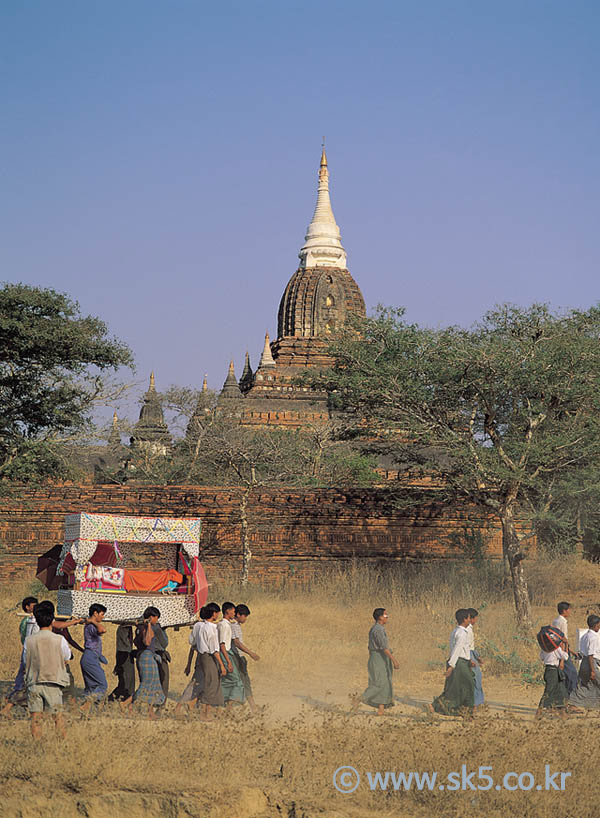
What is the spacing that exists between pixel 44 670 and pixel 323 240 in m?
37.9

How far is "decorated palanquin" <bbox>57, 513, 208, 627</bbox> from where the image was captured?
11.9 m

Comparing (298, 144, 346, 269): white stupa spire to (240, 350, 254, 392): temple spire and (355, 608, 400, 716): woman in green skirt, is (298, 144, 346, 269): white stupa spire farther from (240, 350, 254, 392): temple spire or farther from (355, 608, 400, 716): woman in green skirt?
(355, 608, 400, 716): woman in green skirt

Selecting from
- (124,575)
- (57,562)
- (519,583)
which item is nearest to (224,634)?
(124,575)

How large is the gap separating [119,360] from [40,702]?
27.0ft

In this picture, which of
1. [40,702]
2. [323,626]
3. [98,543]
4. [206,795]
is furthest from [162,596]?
[206,795]

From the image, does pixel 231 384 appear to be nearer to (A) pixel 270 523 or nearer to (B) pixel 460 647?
(A) pixel 270 523

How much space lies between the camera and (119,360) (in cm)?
1598

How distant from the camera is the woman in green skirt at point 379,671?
998cm

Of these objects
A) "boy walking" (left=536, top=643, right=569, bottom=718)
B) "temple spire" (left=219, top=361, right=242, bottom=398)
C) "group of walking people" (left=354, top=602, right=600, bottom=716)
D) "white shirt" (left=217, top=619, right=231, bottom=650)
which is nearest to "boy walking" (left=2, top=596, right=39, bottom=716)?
"white shirt" (left=217, top=619, right=231, bottom=650)

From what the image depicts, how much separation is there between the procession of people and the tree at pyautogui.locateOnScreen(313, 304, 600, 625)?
13.2 ft

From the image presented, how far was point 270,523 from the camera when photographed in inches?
670

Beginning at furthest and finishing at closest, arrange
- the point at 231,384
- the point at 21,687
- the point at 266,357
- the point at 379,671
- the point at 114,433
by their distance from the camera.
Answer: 1. the point at 231,384
2. the point at 266,357
3. the point at 114,433
4. the point at 379,671
5. the point at 21,687

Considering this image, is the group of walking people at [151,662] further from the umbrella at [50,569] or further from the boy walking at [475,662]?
the umbrella at [50,569]

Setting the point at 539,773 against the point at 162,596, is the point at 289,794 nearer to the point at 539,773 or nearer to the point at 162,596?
the point at 539,773
